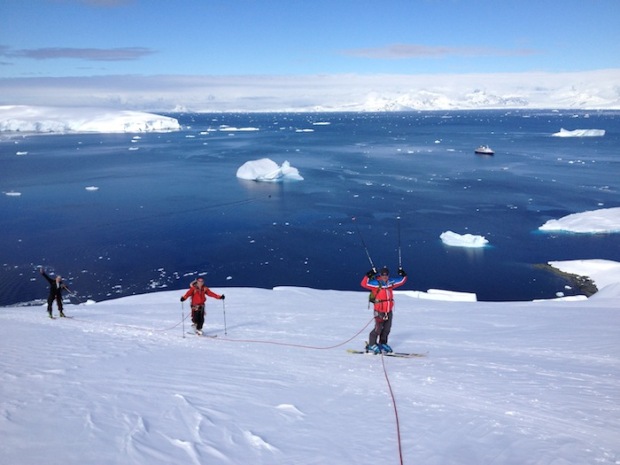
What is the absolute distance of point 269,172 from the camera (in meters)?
47.2

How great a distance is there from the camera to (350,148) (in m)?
80.1

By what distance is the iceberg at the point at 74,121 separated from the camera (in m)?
121

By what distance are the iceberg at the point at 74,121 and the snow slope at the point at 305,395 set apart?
411 feet

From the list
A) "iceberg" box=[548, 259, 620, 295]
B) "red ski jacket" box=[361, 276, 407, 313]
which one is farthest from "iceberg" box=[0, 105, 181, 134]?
"red ski jacket" box=[361, 276, 407, 313]

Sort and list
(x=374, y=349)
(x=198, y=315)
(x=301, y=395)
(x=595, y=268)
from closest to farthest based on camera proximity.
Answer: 1. (x=301, y=395)
2. (x=374, y=349)
3. (x=198, y=315)
4. (x=595, y=268)

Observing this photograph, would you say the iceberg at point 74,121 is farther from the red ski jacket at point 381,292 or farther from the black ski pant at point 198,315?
the red ski jacket at point 381,292

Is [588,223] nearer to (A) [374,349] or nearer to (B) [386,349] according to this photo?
(B) [386,349]

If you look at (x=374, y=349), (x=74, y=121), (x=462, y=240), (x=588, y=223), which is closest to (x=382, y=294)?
(x=374, y=349)

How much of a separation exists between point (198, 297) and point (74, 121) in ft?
432

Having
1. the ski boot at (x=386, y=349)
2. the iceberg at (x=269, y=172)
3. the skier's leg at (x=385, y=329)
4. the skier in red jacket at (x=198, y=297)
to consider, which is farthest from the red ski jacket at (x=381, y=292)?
the iceberg at (x=269, y=172)

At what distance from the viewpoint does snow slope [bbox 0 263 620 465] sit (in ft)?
16.2

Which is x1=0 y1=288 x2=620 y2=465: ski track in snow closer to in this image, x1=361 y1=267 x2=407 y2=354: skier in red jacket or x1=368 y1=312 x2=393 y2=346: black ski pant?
x1=368 y1=312 x2=393 y2=346: black ski pant

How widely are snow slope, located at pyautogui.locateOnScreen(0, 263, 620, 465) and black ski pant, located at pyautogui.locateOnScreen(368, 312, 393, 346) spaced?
13.1 inches

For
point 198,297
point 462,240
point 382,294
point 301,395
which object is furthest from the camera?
point 462,240
